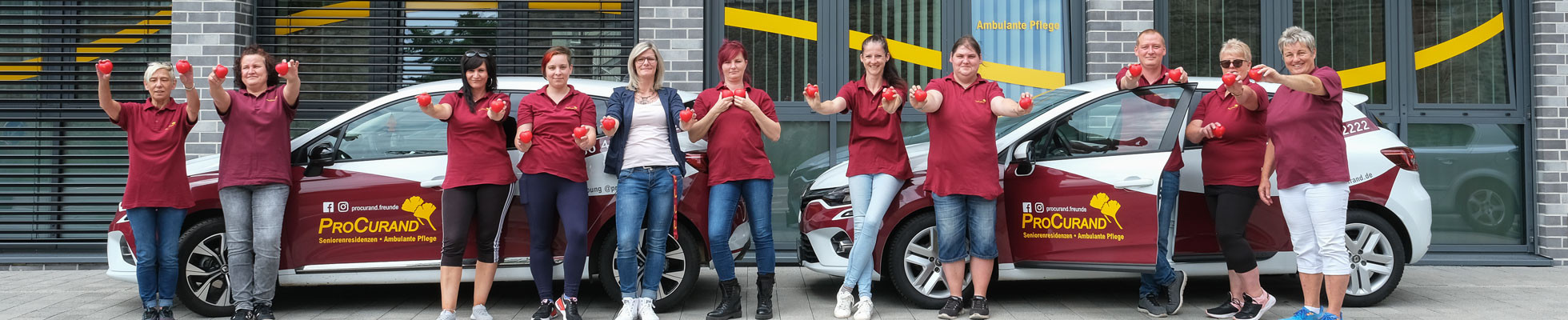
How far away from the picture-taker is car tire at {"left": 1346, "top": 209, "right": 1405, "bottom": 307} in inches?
224

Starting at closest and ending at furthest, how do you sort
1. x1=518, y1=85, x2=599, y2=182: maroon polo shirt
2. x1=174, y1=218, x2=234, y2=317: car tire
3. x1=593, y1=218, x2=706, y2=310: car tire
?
x1=518, y1=85, x2=599, y2=182: maroon polo shirt, x1=174, y1=218, x2=234, y2=317: car tire, x1=593, y1=218, x2=706, y2=310: car tire

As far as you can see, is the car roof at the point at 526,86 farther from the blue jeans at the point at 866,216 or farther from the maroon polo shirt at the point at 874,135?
the blue jeans at the point at 866,216

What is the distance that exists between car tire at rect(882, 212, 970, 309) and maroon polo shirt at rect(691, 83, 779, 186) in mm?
882

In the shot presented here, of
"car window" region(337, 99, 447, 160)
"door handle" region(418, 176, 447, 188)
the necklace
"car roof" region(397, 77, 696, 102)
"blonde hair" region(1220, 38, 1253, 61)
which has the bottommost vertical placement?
"door handle" region(418, 176, 447, 188)

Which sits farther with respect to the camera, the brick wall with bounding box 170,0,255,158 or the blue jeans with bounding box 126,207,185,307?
the brick wall with bounding box 170,0,255,158

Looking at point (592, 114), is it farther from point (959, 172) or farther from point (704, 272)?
point (704, 272)

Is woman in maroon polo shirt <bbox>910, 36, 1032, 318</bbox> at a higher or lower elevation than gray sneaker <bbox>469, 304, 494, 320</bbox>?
higher

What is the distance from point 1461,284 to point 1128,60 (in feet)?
9.08

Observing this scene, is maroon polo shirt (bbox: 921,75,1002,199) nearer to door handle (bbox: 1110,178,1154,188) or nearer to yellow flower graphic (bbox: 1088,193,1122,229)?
yellow flower graphic (bbox: 1088,193,1122,229)

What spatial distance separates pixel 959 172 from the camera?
5172mm

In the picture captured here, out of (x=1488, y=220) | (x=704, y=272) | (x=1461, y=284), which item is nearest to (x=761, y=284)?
(x=704, y=272)

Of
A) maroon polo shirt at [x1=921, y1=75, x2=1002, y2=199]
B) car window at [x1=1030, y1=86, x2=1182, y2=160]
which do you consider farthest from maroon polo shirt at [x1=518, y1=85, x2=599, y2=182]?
car window at [x1=1030, y1=86, x2=1182, y2=160]

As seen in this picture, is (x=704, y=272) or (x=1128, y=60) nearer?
(x=704, y=272)

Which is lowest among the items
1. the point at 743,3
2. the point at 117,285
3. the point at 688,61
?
the point at 117,285
